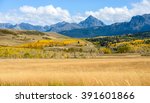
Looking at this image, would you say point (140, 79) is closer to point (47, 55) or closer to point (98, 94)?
point (98, 94)

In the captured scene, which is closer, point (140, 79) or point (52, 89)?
point (52, 89)

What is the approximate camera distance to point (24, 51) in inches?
6742

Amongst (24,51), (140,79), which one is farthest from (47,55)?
(140,79)

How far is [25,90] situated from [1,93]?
58 centimetres

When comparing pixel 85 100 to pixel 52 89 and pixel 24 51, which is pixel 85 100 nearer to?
pixel 52 89

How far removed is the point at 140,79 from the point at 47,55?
498 ft

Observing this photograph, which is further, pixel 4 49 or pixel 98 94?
pixel 4 49

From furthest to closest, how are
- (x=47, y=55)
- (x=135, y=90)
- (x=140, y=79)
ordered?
(x=47, y=55) < (x=140, y=79) < (x=135, y=90)

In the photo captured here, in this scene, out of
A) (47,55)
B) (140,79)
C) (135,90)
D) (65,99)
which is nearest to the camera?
(65,99)

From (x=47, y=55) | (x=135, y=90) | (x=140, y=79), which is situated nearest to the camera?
(x=135, y=90)

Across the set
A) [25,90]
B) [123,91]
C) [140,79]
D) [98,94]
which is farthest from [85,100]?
[140,79]

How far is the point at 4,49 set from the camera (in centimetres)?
17125

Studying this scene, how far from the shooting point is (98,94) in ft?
31.1

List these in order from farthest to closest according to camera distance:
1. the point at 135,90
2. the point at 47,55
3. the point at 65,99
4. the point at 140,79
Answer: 1. the point at 47,55
2. the point at 140,79
3. the point at 135,90
4. the point at 65,99
